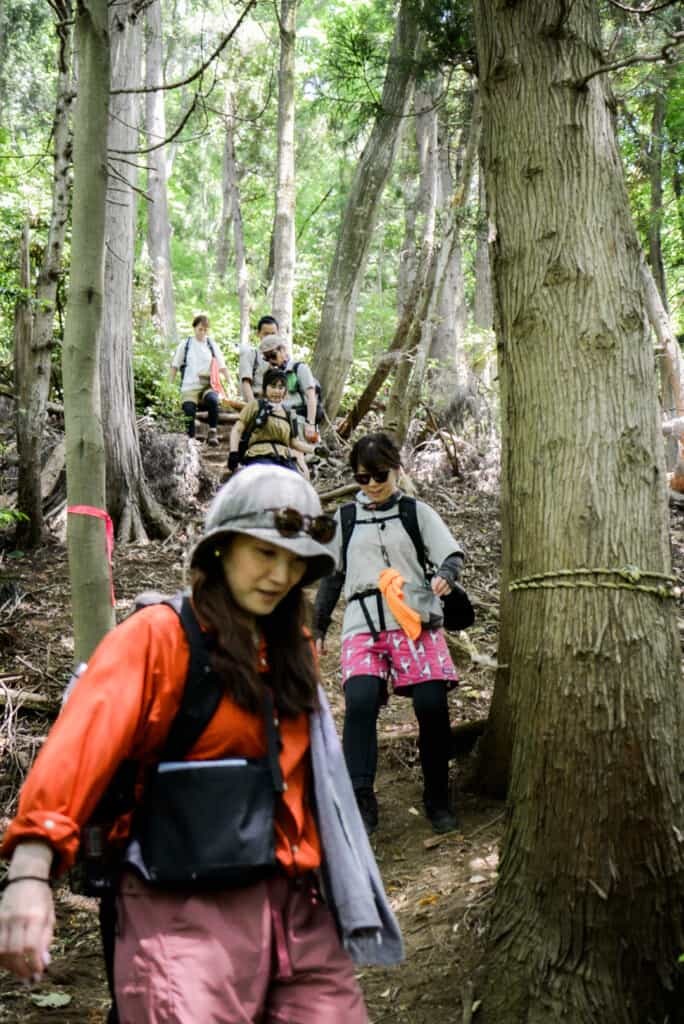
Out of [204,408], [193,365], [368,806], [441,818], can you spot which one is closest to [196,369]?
[193,365]

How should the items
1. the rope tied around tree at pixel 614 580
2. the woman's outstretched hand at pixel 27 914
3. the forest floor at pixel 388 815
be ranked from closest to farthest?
the woman's outstretched hand at pixel 27 914, the rope tied around tree at pixel 614 580, the forest floor at pixel 388 815

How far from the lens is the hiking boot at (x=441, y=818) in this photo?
4.98m

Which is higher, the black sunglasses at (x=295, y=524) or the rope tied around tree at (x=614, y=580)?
the black sunglasses at (x=295, y=524)

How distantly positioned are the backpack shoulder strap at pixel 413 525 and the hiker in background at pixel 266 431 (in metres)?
3.91

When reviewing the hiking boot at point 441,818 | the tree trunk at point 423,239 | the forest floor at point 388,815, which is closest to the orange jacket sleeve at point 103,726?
the forest floor at point 388,815

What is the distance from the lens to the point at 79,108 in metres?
3.93

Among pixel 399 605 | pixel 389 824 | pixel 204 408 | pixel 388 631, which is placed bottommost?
pixel 389 824

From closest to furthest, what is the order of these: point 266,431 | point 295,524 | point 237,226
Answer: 1. point 295,524
2. point 266,431
3. point 237,226

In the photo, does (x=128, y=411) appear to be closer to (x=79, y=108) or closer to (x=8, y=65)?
(x=79, y=108)

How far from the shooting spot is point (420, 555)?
17.0ft

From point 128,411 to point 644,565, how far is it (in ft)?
24.9

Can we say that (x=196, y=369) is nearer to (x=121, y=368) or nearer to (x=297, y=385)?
(x=121, y=368)

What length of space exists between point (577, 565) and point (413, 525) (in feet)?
5.78

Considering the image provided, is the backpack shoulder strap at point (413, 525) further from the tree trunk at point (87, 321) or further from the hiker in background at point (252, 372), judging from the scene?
the hiker in background at point (252, 372)
